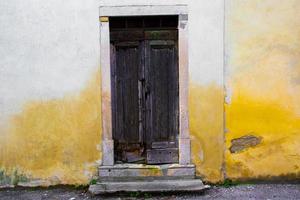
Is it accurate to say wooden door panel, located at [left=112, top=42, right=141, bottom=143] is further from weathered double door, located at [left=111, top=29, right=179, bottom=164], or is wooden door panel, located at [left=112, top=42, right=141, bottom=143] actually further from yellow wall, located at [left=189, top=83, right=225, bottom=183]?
yellow wall, located at [left=189, top=83, right=225, bottom=183]

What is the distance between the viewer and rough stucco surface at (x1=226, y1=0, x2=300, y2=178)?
601cm

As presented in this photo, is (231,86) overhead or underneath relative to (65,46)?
underneath

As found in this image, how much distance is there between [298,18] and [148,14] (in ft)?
6.67

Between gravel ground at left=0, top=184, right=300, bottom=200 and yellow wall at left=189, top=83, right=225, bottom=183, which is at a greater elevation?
yellow wall at left=189, top=83, right=225, bottom=183

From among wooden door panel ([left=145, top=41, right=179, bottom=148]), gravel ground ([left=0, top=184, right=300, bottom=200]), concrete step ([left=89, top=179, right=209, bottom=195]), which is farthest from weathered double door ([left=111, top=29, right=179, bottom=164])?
gravel ground ([left=0, top=184, right=300, bottom=200])

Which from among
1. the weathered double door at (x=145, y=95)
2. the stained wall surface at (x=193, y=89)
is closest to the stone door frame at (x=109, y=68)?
the stained wall surface at (x=193, y=89)

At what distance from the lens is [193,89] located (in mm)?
6086

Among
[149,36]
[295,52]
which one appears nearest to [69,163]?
[149,36]

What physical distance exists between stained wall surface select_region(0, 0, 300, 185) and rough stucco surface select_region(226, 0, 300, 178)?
14 mm

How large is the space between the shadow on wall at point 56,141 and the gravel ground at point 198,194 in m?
0.16

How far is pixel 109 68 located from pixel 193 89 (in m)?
1.18

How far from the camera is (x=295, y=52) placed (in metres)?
6.06

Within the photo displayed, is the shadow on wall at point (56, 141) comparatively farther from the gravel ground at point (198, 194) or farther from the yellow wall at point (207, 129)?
the yellow wall at point (207, 129)

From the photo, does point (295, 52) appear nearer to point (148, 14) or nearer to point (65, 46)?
point (148, 14)
